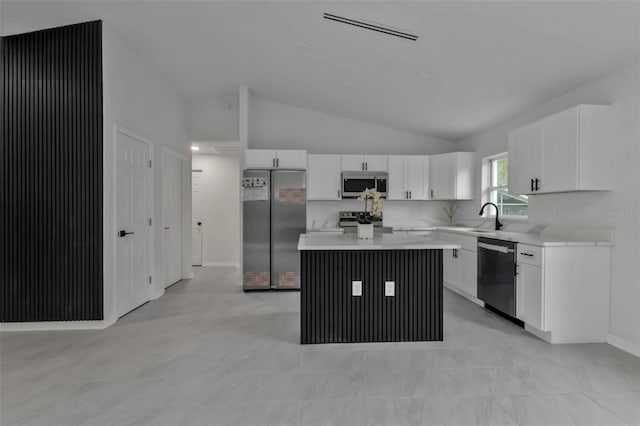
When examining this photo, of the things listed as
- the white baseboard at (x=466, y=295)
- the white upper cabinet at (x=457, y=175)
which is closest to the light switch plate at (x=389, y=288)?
the white baseboard at (x=466, y=295)

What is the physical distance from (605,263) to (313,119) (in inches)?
179

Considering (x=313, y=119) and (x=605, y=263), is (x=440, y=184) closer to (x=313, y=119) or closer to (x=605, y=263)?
(x=313, y=119)

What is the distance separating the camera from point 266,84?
5363 mm

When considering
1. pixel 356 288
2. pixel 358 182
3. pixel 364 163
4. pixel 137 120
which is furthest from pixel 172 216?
pixel 356 288

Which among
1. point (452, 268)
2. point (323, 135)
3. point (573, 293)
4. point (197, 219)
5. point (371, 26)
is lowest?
point (452, 268)

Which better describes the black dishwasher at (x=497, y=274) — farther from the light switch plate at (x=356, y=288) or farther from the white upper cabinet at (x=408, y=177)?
the white upper cabinet at (x=408, y=177)

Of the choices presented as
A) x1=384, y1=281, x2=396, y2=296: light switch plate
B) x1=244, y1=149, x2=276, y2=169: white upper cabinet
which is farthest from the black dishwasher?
x1=244, y1=149, x2=276, y2=169: white upper cabinet

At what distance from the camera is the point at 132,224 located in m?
4.23

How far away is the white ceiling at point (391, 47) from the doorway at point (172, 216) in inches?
49.5

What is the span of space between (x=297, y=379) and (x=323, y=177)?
3804mm

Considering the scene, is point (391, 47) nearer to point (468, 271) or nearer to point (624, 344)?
point (468, 271)

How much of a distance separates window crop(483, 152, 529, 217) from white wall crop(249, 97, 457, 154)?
113 centimetres

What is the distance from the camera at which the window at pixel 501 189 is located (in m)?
4.62

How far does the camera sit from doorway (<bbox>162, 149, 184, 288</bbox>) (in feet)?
17.4
